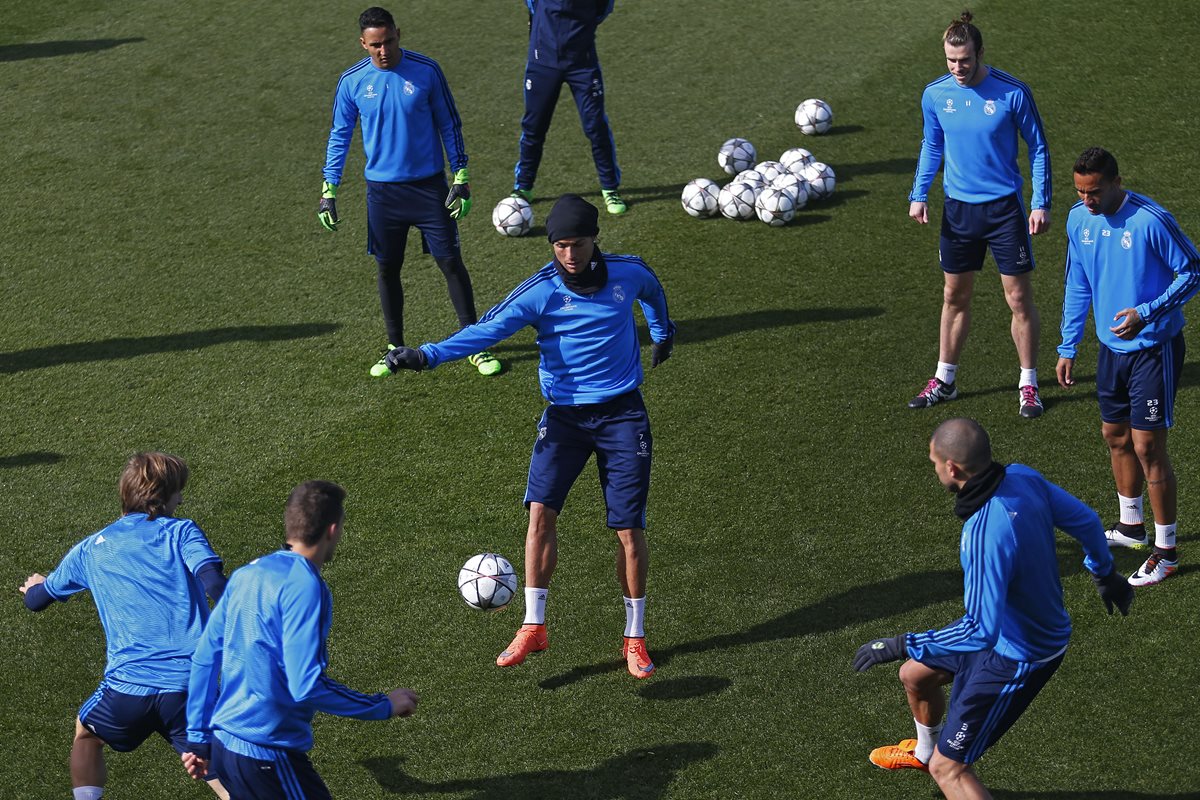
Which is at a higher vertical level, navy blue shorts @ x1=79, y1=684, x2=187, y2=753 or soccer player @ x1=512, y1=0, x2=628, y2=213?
soccer player @ x1=512, y1=0, x2=628, y2=213

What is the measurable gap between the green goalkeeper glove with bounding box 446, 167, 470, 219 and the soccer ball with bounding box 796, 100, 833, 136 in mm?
5165

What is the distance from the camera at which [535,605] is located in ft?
25.7

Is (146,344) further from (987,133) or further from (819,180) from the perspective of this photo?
(987,133)

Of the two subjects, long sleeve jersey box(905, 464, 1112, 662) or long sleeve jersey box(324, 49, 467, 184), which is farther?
long sleeve jersey box(324, 49, 467, 184)

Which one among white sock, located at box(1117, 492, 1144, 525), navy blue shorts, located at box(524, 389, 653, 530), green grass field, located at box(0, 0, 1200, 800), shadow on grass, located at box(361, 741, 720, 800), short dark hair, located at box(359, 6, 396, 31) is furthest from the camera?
short dark hair, located at box(359, 6, 396, 31)

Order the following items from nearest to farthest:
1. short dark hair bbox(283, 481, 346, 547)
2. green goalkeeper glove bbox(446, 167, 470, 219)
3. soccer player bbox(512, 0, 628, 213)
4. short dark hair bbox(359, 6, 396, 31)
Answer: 1. short dark hair bbox(283, 481, 346, 547)
2. short dark hair bbox(359, 6, 396, 31)
3. green goalkeeper glove bbox(446, 167, 470, 219)
4. soccer player bbox(512, 0, 628, 213)

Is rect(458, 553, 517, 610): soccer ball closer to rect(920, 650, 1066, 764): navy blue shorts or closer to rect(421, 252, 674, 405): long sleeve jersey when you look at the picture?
rect(421, 252, 674, 405): long sleeve jersey

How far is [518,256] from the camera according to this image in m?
12.5

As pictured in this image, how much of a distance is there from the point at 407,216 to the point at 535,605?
12.7ft

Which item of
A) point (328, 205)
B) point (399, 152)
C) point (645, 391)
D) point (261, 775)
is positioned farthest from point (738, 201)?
point (261, 775)

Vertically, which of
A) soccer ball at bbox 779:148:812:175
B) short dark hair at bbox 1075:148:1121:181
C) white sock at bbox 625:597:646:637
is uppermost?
short dark hair at bbox 1075:148:1121:181

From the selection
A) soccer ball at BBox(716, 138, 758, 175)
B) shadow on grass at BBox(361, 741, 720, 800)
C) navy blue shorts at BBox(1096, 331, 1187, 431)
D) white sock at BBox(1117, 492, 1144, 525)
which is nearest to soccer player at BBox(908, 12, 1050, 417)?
white sock at BBox(1117, 492, 1144, 525)

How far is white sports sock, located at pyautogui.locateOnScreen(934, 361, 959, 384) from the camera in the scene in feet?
33.6

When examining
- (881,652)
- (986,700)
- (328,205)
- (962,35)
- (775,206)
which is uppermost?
(962,35)
